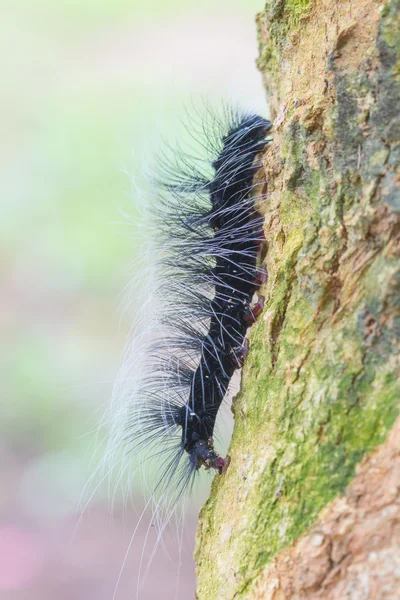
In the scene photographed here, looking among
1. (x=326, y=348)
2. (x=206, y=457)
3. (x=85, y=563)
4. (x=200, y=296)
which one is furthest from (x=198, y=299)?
(x=85, y=563)

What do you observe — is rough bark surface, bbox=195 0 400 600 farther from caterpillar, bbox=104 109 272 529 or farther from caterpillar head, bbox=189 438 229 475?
caterpillar, bbox=104 109 272 529

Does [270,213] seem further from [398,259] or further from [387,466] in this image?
[387,466]

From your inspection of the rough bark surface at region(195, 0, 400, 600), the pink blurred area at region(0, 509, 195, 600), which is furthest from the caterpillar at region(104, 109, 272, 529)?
the pink blurred area at region(0, 509, 195, 600)

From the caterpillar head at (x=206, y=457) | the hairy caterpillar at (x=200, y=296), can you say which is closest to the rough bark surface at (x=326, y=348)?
the caterpillar head at (x=206, y=457)

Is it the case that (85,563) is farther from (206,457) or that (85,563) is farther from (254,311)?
(254,311)

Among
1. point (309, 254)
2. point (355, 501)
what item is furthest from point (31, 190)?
point (355, 501)

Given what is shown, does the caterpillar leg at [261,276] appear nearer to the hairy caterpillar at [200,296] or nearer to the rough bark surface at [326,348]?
the hairy caterpillar at [200,296]

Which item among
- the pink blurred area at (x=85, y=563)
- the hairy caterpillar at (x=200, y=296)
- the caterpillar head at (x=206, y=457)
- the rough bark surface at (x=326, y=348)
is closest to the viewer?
the rough bark surface at (x=326, y=348)
